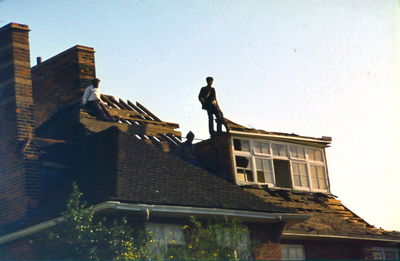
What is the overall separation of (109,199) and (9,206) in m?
4.67

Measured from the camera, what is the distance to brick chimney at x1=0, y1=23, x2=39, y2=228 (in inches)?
1009

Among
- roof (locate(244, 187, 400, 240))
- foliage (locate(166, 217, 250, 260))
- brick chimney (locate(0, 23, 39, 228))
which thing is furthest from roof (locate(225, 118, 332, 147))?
foliage (locate(166, 217, 250, 260))

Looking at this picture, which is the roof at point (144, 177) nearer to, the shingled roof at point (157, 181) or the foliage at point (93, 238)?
the shingled roof at point (157, 181)

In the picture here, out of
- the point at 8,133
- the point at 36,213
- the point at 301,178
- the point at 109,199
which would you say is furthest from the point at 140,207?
the point at 301,178

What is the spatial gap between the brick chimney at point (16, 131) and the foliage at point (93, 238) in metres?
3.69

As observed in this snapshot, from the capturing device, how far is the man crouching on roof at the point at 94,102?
28906 millimetres

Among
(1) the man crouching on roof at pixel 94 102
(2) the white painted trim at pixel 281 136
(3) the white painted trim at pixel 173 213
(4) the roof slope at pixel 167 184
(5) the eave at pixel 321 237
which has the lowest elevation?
(5) the eave at pixel 321 237

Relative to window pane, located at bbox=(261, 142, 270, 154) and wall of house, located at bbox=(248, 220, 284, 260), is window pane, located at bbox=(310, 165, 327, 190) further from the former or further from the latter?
Answer: wall of house, located at bbox=(248, 220, 284, 260)

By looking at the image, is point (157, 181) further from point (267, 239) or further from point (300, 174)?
point (300, 174)

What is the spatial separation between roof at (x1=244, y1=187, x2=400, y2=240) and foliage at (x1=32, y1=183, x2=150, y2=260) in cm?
720

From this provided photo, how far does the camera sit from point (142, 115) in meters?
32.7

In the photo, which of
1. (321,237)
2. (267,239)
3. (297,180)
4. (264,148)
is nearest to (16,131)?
(267,239)

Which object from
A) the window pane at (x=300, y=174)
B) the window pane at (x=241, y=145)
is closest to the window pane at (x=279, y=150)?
the window pane at (x=300, y=174)

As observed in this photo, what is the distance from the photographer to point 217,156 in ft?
102
